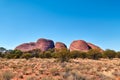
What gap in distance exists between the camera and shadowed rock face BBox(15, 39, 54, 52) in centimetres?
16712

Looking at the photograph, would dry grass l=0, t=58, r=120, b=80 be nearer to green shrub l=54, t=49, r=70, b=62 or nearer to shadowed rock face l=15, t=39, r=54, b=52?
green shrub l=54, t=49, r=70, b=62

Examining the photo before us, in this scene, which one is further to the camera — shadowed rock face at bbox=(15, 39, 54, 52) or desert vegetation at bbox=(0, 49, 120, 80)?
shadowed rock face at bbox=(15, 39, 54, 52)

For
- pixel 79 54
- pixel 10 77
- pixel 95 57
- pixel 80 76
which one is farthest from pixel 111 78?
pixel 79 54

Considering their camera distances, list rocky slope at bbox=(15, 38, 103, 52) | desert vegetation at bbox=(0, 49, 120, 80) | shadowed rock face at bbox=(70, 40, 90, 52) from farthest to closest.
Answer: rocky slope at bbox=(15, 38, 103, 52) → shadowed rock face at bbox=(70, 40, 90, 52) → desert vegetation at bbox=(0, 49, 120, 80)

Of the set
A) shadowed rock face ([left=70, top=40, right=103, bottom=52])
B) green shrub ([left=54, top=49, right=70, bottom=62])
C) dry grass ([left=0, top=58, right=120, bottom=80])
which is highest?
shadowed rock face ([left=70, top=40, right=103, bottom=52])

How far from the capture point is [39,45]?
557ft

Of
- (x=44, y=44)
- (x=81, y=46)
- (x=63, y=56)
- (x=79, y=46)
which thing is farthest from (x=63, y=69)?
(x=44, y=44)

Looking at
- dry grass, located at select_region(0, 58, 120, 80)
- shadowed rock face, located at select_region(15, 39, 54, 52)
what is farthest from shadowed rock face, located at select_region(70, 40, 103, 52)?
dry grass, located at select_region(0, 58, 120, 80)

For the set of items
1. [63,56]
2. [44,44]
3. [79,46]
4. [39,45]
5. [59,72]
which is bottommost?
[59,72]

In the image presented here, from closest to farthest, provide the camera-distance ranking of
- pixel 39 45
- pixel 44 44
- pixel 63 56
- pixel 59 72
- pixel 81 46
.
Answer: pixel 59 72
pixel 63 56
pixel 81 46
pixel 44 44
pixel 39 45

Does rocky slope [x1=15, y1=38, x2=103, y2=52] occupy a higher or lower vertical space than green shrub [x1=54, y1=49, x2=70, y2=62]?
higher

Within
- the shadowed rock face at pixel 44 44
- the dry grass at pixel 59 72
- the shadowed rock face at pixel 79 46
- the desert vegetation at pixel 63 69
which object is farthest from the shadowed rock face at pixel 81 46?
the dry grass at pixel 59 72

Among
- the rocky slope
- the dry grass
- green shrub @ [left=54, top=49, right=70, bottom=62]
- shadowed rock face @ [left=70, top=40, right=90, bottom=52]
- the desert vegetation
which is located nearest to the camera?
the dry grass

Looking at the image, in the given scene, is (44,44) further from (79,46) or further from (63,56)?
(63,56)
